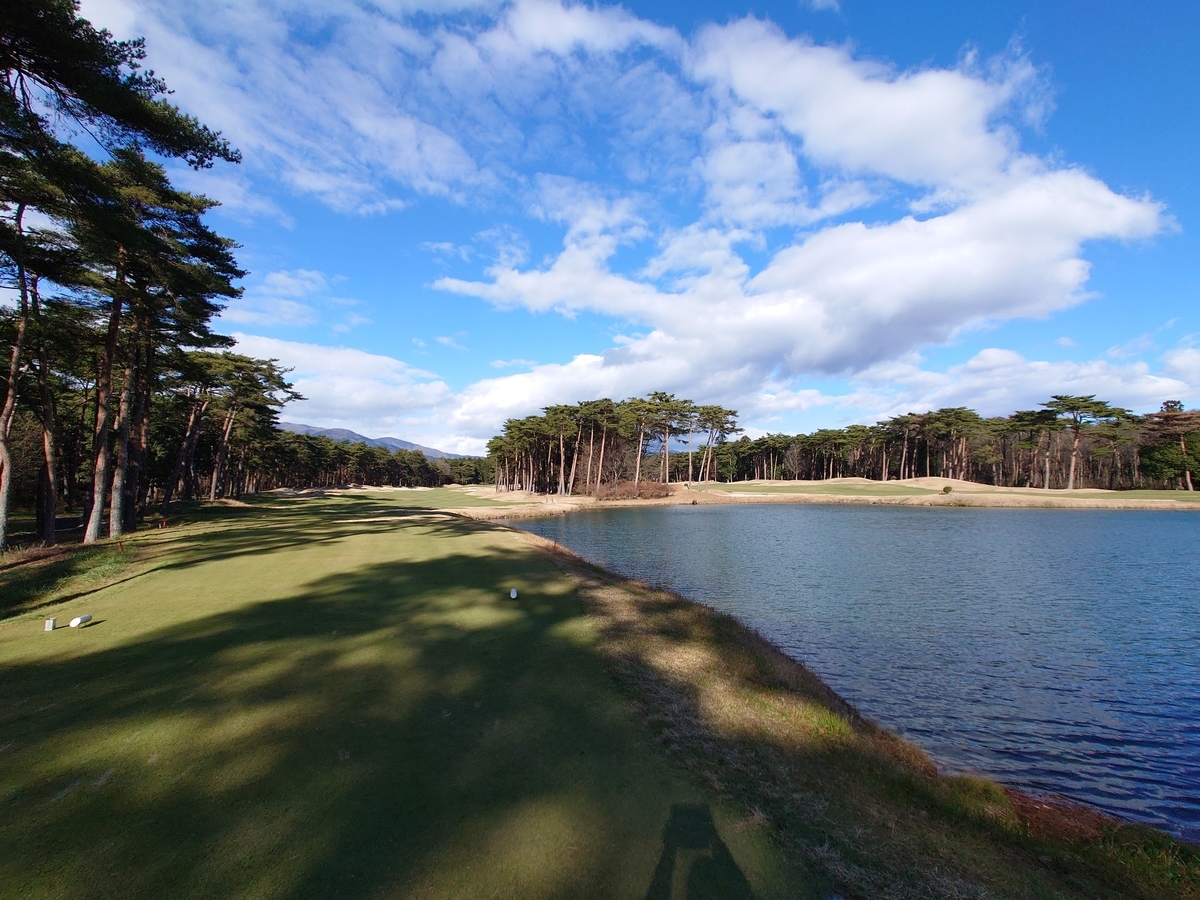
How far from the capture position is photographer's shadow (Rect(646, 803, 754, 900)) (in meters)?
3.71

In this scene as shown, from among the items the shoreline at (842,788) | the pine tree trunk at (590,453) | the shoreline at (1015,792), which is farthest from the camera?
the pine tree trunk at (590,453)

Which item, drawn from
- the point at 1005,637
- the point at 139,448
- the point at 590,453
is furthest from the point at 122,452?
the point at 590,453

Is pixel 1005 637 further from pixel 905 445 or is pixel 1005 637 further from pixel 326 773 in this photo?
pixel 905 445

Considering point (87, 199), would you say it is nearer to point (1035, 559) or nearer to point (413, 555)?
point (413, 555)

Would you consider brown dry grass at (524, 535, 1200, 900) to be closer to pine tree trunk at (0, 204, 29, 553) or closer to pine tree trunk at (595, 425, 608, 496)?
pine tree trunk at (0, 204, 29, 553)

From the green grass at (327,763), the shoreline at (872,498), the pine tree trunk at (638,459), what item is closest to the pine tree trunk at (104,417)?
the green grass at (327,763)

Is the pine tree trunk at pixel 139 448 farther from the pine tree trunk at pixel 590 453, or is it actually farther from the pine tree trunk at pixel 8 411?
the pine tree trunk at pixel 590 453

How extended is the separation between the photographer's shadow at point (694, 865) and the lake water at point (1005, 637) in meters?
5.34

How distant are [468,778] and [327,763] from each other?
1.46m

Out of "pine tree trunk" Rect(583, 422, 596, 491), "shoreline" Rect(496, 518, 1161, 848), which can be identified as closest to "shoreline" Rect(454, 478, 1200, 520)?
"pine tree trunk" Rect(583, 422, 596, 491)

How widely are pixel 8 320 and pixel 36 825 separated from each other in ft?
73.0

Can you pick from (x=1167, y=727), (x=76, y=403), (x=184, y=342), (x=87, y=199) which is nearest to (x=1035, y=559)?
(x=1167, y=727)

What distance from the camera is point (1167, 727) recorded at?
8875mm

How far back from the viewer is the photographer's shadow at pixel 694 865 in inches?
146
